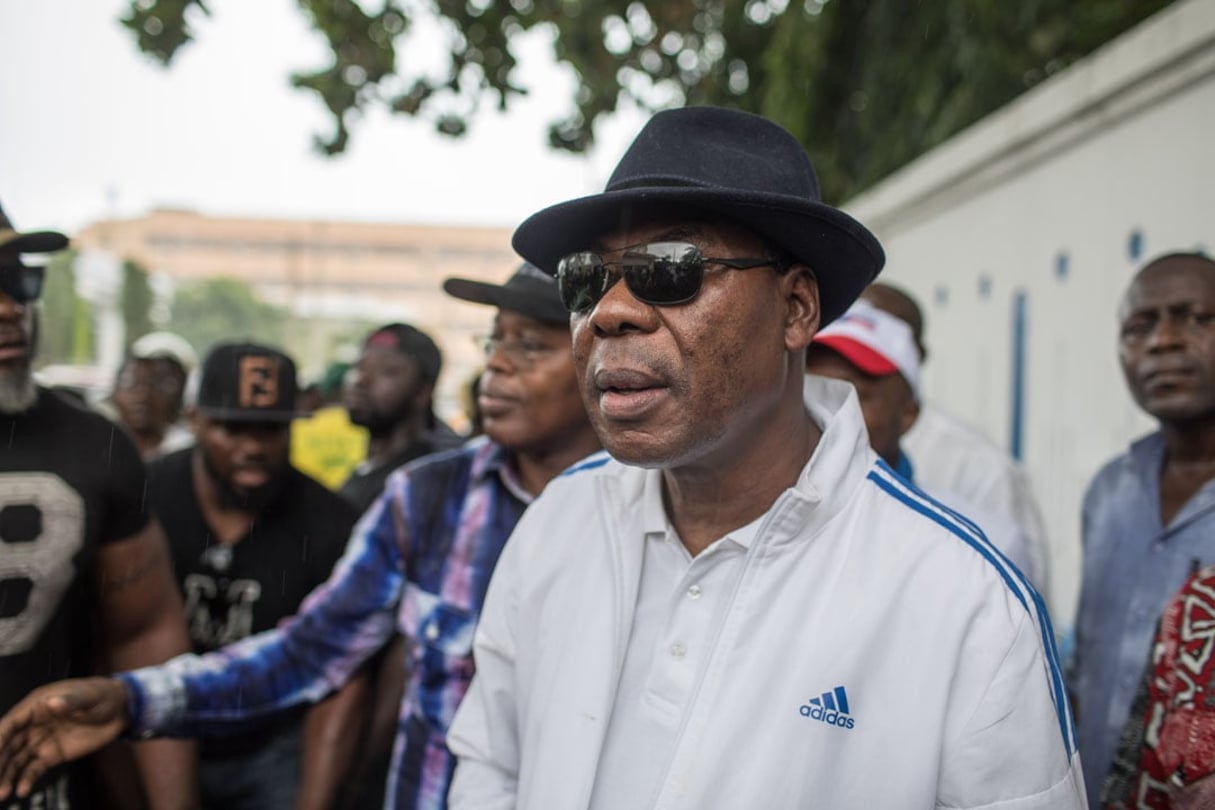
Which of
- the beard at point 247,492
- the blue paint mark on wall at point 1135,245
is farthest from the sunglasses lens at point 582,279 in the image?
the blue paint mark on wall at point 1135,245

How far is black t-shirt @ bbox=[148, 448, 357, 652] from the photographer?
156 inches

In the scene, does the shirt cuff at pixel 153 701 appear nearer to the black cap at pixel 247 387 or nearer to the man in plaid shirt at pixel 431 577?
the man in plaid shirt at pixel 431 577

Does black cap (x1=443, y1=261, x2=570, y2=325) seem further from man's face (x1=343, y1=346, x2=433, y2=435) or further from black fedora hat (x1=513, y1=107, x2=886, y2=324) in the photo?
man's face (x1=343, y1=346, x2=433, y2=435)

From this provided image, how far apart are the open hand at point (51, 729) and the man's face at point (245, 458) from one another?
1740 mm

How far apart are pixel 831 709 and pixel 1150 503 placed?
2.06m

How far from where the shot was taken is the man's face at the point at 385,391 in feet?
20.5

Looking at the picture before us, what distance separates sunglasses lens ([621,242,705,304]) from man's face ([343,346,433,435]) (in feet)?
14.2

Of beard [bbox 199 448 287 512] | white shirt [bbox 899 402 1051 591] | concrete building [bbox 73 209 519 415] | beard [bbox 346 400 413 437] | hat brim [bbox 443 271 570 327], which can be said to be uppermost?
concrete building [bbox 73 209 519 415]

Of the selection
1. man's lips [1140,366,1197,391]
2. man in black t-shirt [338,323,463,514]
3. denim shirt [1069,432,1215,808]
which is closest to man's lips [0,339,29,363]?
denim shirt [1069,432,1215,808]

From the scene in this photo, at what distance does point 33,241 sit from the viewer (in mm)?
2570

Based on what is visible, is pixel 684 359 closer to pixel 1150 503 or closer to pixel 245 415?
pixel 1150 503

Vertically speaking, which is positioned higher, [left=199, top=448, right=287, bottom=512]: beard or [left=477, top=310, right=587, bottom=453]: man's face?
[left=477, top=310, right=587, bottom=453]: man's face

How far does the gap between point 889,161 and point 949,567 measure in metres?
8.97

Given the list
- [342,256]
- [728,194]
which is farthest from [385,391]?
[342,256]
